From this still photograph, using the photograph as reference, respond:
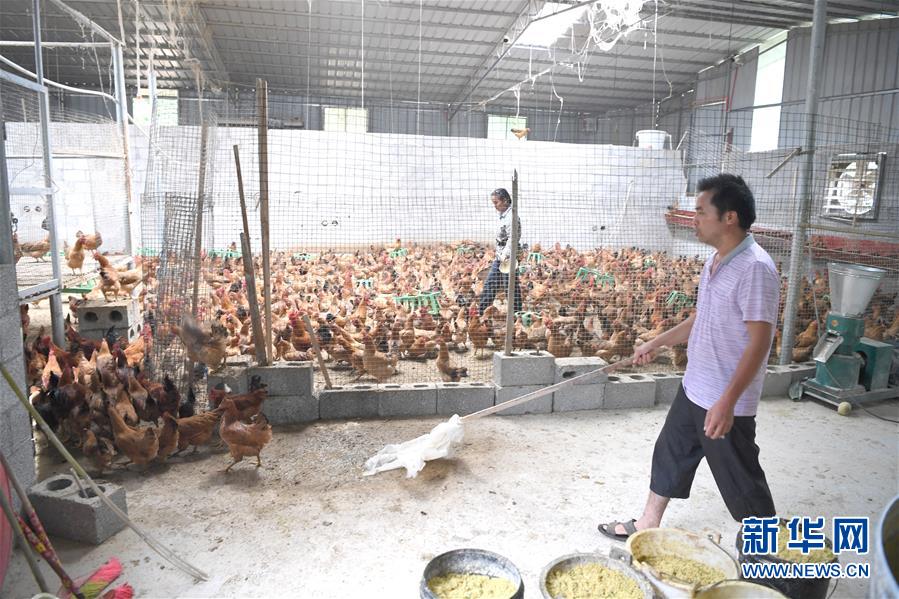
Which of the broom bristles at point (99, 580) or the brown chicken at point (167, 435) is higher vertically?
the brown chicken at point (167, 435)

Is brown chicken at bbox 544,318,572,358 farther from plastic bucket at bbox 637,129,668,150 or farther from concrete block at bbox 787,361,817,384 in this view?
plastic bucket at bbox 637,129,668,150

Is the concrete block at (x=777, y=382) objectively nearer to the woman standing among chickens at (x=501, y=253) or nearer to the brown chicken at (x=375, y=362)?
the woman standing among chickens at (x=501, y=253)

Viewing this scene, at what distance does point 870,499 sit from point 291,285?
7424mm

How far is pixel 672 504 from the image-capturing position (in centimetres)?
334

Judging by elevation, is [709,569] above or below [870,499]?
above

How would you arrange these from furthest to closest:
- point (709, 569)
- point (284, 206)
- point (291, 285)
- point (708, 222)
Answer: point (284, 206)
point (291, 285)
point (708, 222)
point (709, 569)

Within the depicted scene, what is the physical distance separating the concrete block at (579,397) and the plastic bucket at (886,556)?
3909 millimetres

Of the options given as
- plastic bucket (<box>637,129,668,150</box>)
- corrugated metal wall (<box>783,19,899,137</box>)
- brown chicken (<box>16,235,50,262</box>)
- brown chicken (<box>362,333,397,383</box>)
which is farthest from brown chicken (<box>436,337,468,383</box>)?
plastic bucket (<box>637,129,668,150</box>)

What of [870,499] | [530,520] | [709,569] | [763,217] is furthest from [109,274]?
[763,217]

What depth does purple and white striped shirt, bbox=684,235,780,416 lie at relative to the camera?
2.22 metres

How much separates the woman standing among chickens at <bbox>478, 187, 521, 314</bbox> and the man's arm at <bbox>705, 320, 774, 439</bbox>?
12.8 feet

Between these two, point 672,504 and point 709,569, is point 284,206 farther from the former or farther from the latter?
point 709,569

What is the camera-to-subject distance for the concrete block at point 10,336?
106 inches

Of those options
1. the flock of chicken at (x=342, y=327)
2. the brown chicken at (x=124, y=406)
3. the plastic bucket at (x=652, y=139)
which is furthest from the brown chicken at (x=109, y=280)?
the plastic bucket at (x=652, y=139)
